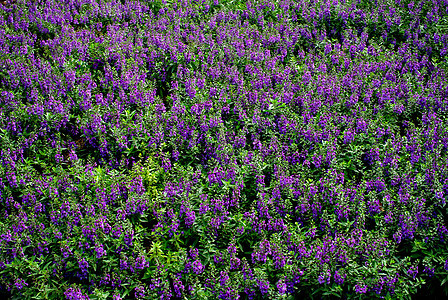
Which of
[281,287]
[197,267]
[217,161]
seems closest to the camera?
[281,287]

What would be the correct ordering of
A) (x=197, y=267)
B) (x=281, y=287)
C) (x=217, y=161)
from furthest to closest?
(x=217, y=161)
(x=197, y=267)
(x=281, y=287)

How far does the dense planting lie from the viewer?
5.57 metres

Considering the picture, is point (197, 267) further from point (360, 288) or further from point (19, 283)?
point (19, 283)

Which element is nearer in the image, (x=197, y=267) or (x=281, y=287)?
(x=281, y=287)

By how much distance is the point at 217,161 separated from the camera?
285 inches

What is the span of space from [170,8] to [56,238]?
8.74 m

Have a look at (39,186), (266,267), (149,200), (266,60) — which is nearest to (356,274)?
(266,267)

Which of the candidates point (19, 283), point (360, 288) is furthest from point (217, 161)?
point (19, 283)

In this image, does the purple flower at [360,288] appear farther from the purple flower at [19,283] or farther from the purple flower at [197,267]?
the purple flower at [19,283]

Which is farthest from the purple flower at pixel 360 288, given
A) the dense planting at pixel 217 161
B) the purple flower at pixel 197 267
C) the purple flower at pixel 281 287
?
the purple flower at pixel 197 267

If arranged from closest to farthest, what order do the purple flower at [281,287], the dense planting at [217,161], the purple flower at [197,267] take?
the purple flower at [281,287], the purple flower at [197,267], the dense planting at [217,161]

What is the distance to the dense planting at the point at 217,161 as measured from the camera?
5.57 m

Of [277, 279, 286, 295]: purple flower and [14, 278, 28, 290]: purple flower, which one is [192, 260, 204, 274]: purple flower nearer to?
[277, 279, 286, 295]: purple flower

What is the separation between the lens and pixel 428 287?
19.4ft
